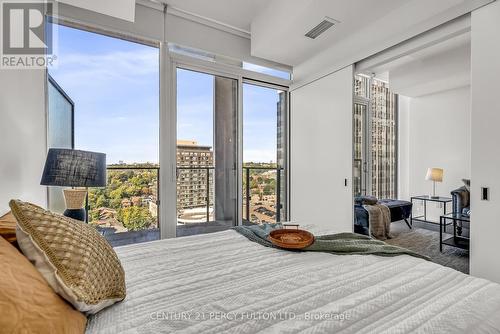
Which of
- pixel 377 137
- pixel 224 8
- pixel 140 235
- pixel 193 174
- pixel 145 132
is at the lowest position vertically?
pixel 140 235

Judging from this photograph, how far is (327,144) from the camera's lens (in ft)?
11.1

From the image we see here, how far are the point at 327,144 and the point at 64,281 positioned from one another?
3100mm

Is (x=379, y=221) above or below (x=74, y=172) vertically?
below

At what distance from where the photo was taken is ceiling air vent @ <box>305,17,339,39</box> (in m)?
2.68

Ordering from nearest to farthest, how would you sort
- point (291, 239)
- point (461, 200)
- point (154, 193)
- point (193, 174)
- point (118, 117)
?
1. point (291, 239)
2. point (118, 117)
3. point (154, 193)
4. point (193, 174)
5. point (461, 200)

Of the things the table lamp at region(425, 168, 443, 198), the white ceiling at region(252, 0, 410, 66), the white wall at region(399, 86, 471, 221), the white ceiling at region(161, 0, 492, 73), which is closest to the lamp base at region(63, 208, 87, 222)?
the white ceiling at region(161, 0, 492, 73)

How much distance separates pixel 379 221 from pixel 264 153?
1.93 metres

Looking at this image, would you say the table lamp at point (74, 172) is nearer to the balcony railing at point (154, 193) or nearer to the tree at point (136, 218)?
the balcony railing at point (154, 193)

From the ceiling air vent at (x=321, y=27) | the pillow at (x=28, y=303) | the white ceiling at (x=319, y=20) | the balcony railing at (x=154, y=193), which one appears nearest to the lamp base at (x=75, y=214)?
the balcony railing at (x=154, y=193)

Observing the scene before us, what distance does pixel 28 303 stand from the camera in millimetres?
666

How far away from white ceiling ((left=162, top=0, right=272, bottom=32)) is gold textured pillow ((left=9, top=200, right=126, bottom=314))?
283 cm

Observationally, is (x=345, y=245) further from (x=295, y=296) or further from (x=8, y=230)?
(x=8, y=230)

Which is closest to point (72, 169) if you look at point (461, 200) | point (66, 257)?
point (66, 257)

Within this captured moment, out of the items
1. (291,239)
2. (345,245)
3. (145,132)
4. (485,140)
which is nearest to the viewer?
(345,245)
